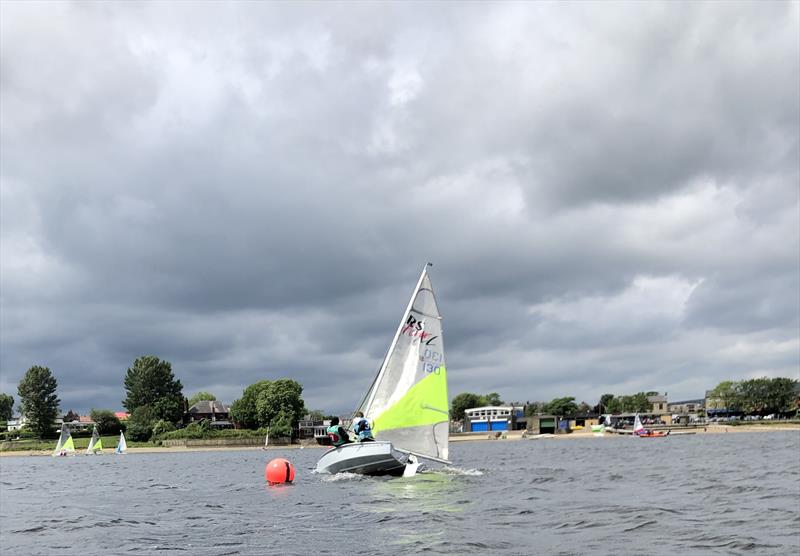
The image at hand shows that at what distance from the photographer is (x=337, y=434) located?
116 feet

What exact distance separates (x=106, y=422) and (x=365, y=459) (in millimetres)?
154303

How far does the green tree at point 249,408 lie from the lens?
161 metres

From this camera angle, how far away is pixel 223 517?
2261cm

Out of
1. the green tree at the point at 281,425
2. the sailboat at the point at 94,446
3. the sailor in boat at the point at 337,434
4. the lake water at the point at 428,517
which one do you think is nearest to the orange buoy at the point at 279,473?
the lake water at the point at 428,517

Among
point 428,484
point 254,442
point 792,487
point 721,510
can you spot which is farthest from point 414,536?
point 254,442

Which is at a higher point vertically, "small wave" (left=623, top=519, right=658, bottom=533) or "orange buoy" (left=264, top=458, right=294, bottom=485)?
"orange buoy" (left=264, top=458, right=294, bottom=485)

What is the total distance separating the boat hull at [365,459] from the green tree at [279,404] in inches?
4771

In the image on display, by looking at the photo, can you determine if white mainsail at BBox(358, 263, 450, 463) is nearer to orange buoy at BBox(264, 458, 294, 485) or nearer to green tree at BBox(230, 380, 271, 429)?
orange buoy at BBox(264, 458, 294, 485)

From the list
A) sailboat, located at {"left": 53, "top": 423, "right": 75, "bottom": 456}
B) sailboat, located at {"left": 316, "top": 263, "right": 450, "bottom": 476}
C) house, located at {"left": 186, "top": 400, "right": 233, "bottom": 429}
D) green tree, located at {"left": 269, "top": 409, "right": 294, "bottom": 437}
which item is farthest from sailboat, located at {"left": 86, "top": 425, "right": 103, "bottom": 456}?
sailboat, located at {"left": 316, "top": 263, "right": 450, "bottom": 476}

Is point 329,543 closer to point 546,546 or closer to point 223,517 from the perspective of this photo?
point 546,546

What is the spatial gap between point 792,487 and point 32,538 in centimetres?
2647

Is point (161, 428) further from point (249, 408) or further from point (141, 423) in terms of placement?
point (249, 408)

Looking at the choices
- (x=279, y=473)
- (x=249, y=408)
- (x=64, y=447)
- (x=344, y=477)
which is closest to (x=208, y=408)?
(x=249, y=408)

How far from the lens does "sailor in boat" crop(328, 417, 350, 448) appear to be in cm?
3503
